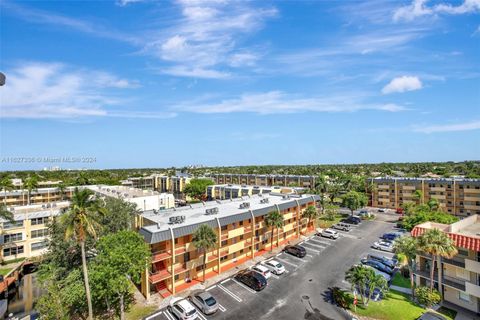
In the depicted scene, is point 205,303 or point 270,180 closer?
point 205,303

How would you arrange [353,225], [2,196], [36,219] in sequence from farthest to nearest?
[2,196], [353,225], [36,219]

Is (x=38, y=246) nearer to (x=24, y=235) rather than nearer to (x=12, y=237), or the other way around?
(x=24, y=235)

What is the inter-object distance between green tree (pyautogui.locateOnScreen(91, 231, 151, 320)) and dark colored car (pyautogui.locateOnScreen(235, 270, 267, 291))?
15.4 metres

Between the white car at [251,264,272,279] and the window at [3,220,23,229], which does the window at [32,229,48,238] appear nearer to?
the window at [3,220,23,229]

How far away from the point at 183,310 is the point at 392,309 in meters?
26.8

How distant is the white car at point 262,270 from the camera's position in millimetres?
44513

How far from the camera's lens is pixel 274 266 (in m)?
46.6

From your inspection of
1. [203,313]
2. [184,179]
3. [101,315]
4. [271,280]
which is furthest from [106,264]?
[184,179]

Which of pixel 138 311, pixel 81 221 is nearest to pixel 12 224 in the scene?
pixel 81 221

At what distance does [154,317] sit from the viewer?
3409 centimetres

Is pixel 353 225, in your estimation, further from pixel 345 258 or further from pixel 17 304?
pixel 17 304

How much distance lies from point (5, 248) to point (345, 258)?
238 ft

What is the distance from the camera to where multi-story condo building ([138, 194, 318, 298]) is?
3941 centimetres

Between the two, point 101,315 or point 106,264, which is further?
point 101,315
